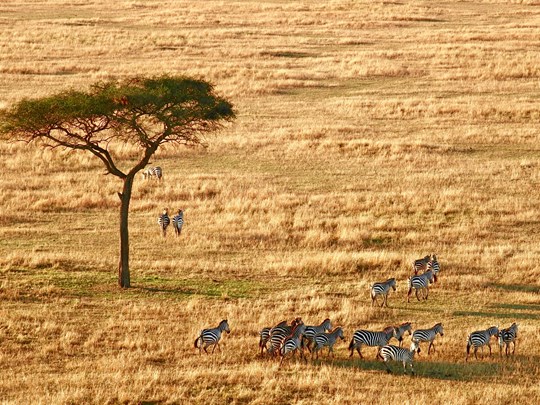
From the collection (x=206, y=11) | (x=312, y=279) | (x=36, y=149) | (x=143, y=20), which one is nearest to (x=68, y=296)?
(x=312, y=279)

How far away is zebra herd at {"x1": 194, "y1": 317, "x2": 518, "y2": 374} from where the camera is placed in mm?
19406

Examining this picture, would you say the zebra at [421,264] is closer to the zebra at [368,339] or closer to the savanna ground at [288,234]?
the savanna ground at [288,234]

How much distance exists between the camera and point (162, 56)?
68938mm

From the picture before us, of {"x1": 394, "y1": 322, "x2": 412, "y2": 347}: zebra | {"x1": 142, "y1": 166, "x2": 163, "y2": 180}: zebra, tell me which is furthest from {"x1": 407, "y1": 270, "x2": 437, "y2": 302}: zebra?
{"x1": 142, "y1": 166, "x2": 163, "y2": 180}: zebra

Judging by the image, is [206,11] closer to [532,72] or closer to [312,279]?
[532,72]

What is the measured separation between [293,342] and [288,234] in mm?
11368

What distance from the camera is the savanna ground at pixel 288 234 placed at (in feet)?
62.1

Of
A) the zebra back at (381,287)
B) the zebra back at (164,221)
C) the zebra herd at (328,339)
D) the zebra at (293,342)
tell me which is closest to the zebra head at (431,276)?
the zebra back at (381,287)

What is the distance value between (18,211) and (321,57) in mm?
38470

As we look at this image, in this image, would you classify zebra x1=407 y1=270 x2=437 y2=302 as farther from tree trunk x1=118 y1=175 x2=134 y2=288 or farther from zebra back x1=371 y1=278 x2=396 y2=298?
tree trunk x1=118 y1=175 x2=134 y2=288

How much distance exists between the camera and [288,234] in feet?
100

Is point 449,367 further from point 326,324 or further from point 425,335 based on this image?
point 326,324

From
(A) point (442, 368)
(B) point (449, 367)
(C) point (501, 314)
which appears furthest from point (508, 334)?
(C) point (501, 314)

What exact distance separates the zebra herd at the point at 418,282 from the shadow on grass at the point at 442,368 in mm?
3637
